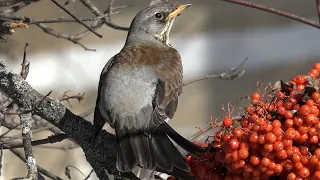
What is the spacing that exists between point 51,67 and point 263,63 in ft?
6.36

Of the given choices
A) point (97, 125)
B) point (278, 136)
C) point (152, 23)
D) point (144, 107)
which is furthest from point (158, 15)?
point (278, 136)

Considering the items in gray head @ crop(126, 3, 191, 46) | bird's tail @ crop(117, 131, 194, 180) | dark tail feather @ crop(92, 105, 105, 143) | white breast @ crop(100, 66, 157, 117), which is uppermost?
gray head @ crop(126, 3, 191, 46)

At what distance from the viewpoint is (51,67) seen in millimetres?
6230

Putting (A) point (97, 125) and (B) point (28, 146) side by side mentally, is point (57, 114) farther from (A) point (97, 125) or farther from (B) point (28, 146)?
(B) point (28, 146)

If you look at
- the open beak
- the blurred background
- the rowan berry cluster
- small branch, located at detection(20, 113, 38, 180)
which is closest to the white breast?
small branch, located at detection(20, 113, 38, 180)

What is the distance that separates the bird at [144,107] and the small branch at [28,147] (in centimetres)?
33

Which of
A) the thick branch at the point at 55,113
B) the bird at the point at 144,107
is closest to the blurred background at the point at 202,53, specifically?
the bird at the point at 144,107

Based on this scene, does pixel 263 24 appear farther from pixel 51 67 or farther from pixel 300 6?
pixel 51 67

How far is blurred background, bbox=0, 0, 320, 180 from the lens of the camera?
5.81 metres

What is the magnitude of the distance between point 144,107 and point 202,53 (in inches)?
127

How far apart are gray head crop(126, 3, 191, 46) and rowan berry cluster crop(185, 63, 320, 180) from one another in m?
1.70

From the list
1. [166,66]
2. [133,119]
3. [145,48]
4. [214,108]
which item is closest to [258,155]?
[133,119]

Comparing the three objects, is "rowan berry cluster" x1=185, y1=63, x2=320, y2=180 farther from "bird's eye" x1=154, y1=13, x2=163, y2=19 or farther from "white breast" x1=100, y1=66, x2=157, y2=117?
"bird's eye" x1=154, y1=13, x2=163, y2=19

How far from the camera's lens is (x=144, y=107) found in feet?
9.37
